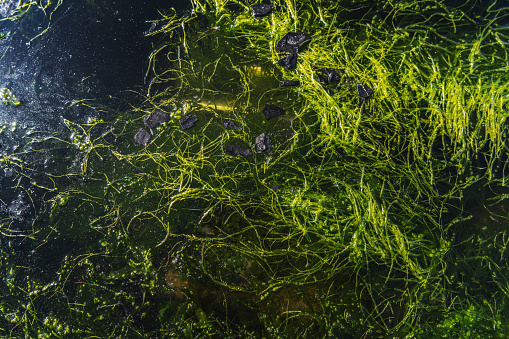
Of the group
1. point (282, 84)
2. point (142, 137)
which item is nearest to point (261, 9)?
point (282, 84)

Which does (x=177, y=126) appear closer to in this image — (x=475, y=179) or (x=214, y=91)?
(x=214, y=91)

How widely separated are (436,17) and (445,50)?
0.21m

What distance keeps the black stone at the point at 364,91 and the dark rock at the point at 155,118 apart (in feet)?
3.63

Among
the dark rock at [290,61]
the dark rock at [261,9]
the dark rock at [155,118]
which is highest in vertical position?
the dark rock at [261,9]

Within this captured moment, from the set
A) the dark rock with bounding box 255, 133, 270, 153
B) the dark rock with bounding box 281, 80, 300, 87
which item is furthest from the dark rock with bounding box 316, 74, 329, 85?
the dark rock with bounding box 255, 133, 270, 153

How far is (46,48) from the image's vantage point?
5.78ft

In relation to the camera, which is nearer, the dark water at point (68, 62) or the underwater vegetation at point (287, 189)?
the underwater vegetation at point (287, 189)

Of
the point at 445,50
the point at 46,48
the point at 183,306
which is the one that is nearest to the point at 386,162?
the point at 445,50

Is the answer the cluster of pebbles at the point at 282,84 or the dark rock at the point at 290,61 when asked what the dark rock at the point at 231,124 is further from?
the dark rock at the point at 290,61

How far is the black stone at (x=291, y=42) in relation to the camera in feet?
5.51

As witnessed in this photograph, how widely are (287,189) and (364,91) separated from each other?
0.71 meters

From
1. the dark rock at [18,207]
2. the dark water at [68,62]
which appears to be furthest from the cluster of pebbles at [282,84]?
the dark rock at [18,207]

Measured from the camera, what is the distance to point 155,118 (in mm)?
1705

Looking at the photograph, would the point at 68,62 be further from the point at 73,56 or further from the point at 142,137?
the point at 142,137
